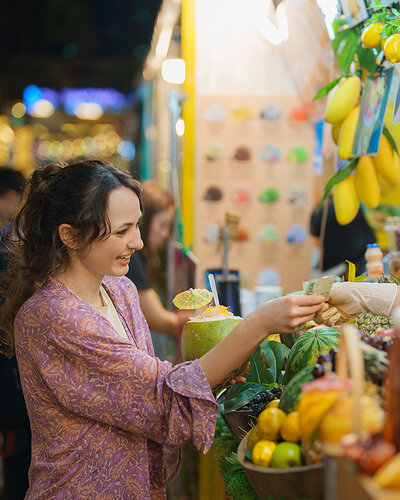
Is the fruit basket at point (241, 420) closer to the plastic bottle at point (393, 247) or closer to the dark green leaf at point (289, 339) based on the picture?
the dark green leaf at point (289, 339)

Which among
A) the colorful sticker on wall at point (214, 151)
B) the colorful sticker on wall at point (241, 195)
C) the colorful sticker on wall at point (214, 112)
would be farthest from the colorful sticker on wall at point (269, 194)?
the colorful sticker on wall at point (214, 112)

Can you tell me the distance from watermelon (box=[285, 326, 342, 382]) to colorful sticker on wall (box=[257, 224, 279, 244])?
8.70 feet

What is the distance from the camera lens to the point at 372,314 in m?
1.73

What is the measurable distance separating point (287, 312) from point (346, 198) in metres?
0.99

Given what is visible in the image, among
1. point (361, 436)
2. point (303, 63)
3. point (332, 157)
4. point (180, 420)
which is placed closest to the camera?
point (361, 436)

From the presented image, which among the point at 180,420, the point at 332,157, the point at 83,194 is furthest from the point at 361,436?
the point at 332,157

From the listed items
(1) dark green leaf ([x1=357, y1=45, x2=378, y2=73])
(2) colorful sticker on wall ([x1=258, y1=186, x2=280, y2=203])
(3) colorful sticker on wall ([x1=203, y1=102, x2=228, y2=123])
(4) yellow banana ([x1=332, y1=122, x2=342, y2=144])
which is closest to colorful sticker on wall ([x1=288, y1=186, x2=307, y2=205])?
(2) colorful sticker on wall ([x1=258, y1=186, x2=280, y2=203])

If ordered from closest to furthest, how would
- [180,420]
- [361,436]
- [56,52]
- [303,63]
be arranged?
[361,436], [180,420], [303,63], [56,52]

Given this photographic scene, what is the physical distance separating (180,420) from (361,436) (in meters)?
0.72

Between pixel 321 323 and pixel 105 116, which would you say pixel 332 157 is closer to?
pixel 321 323

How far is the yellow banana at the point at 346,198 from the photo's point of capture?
2.41m

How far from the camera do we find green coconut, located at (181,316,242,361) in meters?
1.91

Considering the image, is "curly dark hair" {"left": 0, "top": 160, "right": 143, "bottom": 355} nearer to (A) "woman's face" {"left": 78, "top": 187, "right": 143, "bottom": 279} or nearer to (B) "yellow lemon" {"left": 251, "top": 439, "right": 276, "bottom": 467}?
(A) "woman's face" {"left": 78, "top": 187, "right": 143, "bottom": 279}

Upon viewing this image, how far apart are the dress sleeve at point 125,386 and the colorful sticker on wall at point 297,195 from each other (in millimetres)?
2829
